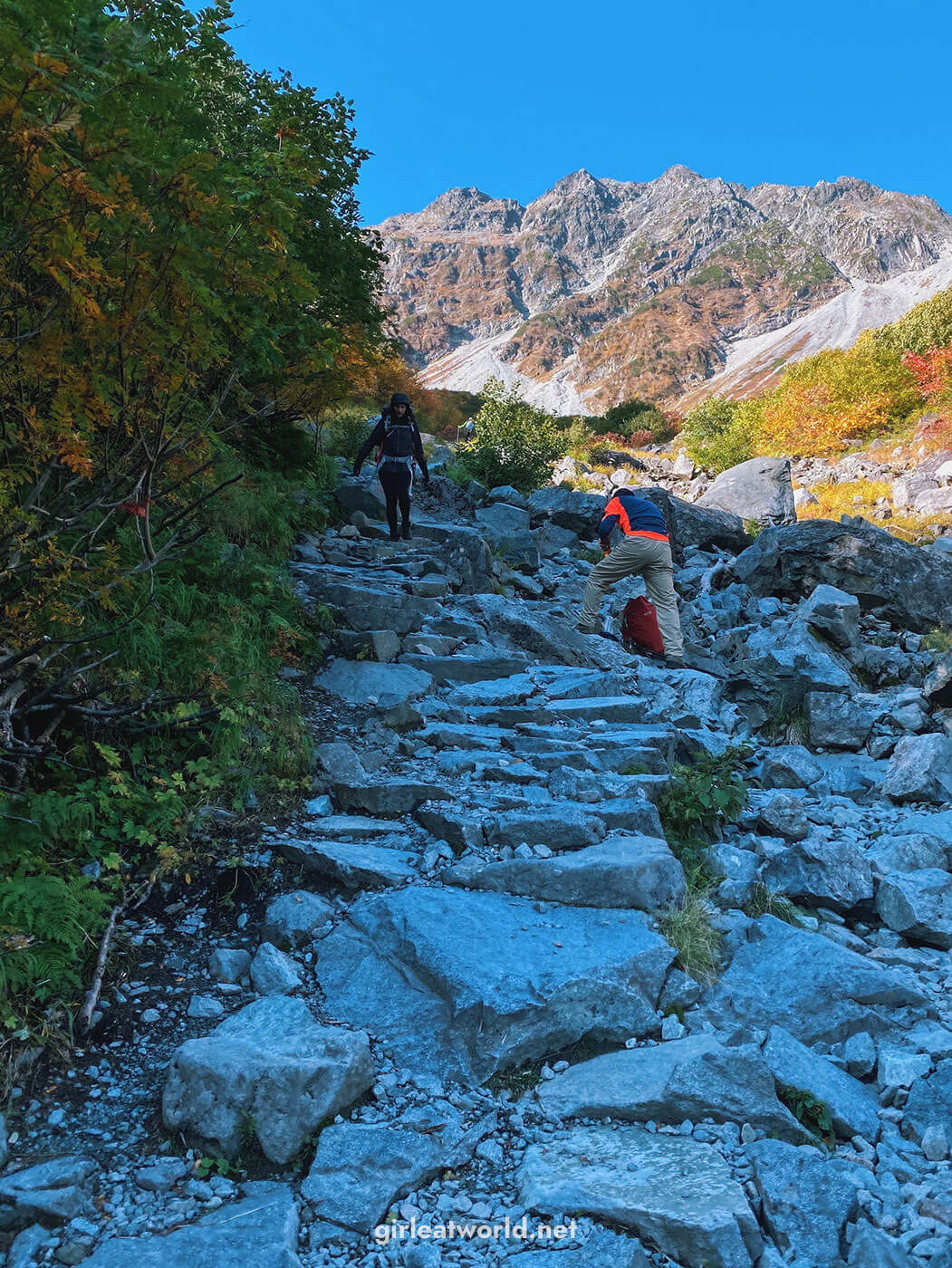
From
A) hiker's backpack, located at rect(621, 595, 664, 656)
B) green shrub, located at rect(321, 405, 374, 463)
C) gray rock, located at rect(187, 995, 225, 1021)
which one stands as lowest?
gray rock, located at rect(187, 995, 225, 1021)

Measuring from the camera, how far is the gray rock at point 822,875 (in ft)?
15.7

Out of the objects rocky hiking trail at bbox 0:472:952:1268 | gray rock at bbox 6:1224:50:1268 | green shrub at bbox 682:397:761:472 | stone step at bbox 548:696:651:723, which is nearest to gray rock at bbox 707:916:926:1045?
rocky hiking trail at bbox 0:472:952:1268

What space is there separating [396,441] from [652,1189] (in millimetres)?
9705

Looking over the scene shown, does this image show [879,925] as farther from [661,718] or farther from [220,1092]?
[220,1092]

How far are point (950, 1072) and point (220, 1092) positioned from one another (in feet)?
9.44

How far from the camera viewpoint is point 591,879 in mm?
4250

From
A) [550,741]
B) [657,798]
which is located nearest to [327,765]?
[550,741]

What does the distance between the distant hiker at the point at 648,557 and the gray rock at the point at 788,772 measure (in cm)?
244

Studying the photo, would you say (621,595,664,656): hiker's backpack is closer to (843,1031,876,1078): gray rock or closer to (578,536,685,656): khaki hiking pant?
(578,536,685,656): khaki hiking pant

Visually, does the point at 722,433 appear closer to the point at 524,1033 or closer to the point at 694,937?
the point at 694,937

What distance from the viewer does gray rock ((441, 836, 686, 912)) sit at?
4.22 m

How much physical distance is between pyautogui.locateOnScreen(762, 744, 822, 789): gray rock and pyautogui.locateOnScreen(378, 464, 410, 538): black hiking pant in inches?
263

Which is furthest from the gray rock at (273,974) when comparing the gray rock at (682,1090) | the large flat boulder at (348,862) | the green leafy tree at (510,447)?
the green leafy tree at (510,447)

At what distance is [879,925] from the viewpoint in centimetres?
474
